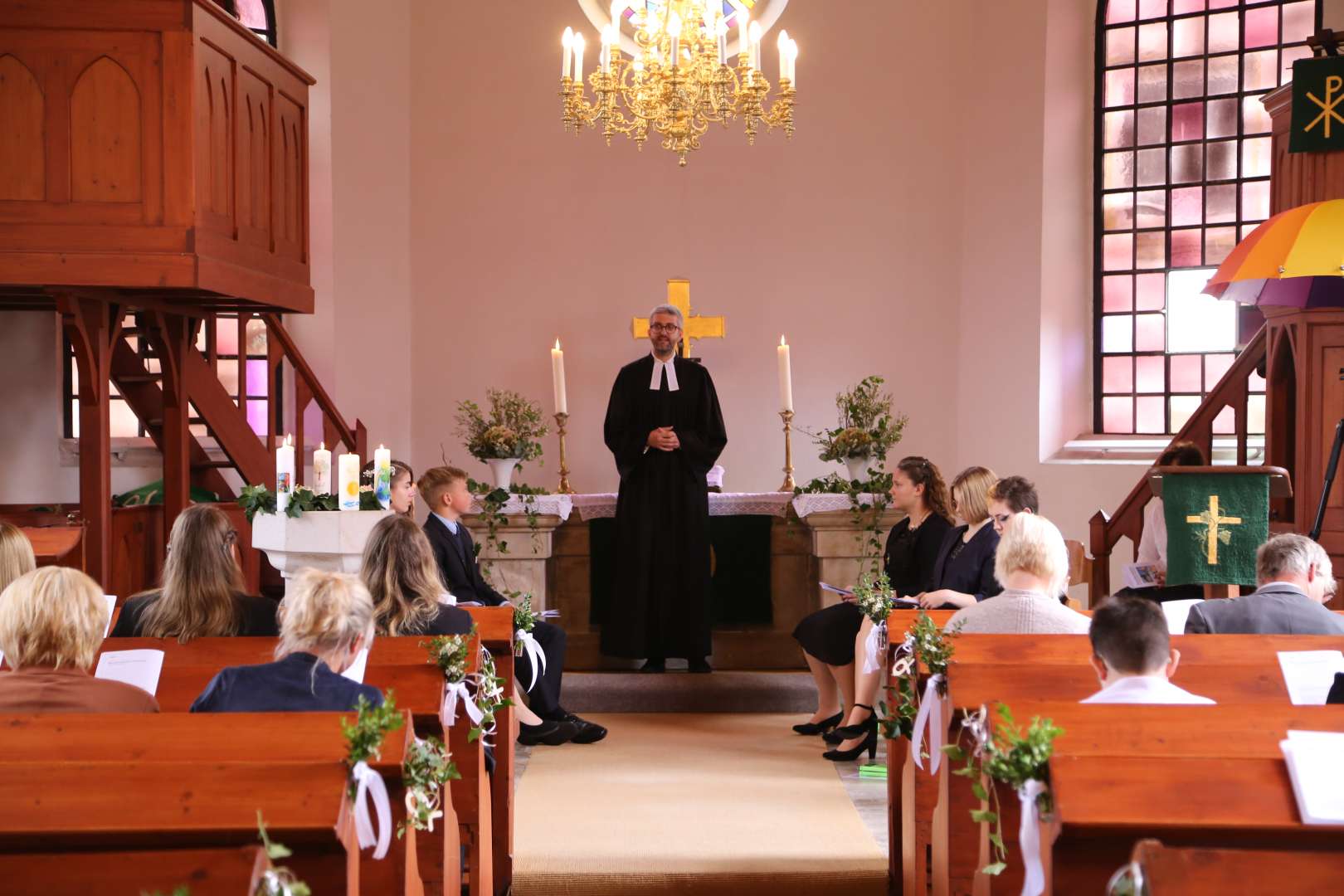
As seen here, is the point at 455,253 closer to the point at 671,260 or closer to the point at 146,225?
the point at 671,260

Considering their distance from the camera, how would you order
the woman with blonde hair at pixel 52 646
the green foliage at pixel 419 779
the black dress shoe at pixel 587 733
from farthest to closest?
the black dress shoe at pixel 587 733 → the woman with blonde hair at pixel 52 646 → the green foliage at pixel 419 779

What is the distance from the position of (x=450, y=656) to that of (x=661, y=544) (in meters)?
4.23

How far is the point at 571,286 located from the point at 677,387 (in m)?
2.86

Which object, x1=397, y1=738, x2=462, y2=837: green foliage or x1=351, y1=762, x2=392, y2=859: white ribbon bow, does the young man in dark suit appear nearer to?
x1=397, y1=738, x2=462, y2=837: green foliage

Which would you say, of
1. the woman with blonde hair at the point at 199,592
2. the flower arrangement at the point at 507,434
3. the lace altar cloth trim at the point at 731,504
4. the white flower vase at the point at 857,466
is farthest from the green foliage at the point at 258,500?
the white flower vase at the point at 857,466

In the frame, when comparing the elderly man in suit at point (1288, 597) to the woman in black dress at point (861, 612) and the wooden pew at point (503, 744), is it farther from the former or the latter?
the wooden pew at point (503, 744)

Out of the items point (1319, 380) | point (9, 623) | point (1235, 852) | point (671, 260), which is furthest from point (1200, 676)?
point (671, 260)

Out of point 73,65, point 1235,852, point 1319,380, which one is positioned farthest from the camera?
point 1319,380

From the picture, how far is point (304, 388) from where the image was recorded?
923cm

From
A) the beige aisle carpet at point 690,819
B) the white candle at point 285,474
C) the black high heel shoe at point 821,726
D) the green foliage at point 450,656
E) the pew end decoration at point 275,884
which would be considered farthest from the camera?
the black high heel shoe at point 821,726

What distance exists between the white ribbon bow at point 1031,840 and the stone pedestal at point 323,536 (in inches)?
134

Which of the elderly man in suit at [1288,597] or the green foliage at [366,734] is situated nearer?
the green foliage at [366,734]

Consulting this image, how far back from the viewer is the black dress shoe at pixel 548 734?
22.9 ft

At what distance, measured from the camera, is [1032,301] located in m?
10.6
